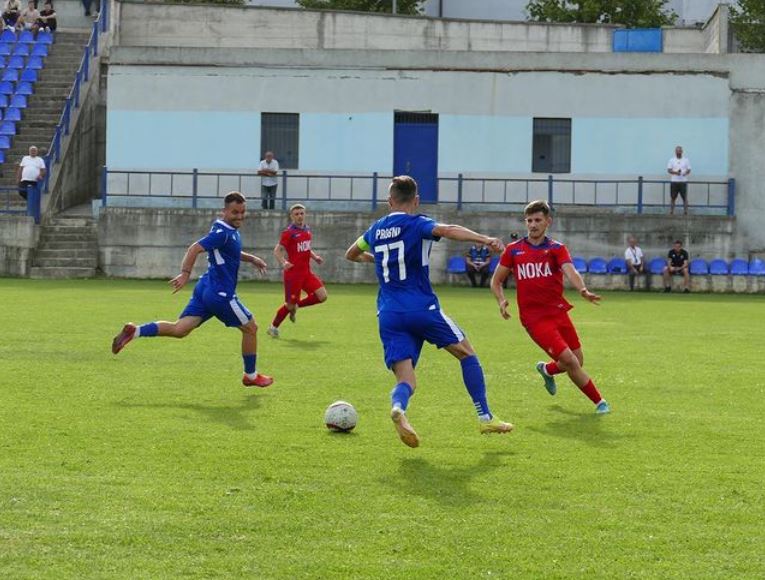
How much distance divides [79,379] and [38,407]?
199 centimetres

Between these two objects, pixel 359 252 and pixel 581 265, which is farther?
pixel 581 265

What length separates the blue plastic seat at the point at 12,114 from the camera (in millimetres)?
37250

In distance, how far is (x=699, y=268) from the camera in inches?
1303

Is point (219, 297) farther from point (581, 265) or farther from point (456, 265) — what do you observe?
point (581, 265)

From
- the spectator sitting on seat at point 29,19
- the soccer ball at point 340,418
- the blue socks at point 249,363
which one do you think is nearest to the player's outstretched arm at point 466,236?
the soccer ball at point 340,418

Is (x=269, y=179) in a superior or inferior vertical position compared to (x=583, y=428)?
superior

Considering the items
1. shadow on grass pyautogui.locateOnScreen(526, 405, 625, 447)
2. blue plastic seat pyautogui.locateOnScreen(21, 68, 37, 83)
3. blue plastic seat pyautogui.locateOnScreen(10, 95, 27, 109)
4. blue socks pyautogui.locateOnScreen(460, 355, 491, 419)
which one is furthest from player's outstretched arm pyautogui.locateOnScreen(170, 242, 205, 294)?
blue plastic seat pyautogui.locateOnScreen(21, 68, 37, 83)

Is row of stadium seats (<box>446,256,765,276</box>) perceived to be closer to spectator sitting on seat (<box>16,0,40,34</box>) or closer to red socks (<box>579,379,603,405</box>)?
spectator sitting on seat (<box>16,0,40,34</box>)

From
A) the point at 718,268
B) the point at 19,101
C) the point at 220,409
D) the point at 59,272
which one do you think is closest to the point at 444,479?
the point at 220,409

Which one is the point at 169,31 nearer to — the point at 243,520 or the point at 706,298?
the point at 706,298

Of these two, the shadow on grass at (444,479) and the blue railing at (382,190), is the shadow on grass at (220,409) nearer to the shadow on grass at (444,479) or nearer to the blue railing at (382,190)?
the shadow on grass at (444,479)

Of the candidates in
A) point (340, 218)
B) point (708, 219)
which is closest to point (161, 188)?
point (340, 218)

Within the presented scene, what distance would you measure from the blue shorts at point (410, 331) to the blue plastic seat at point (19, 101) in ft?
101

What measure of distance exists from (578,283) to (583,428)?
1.40 metres
